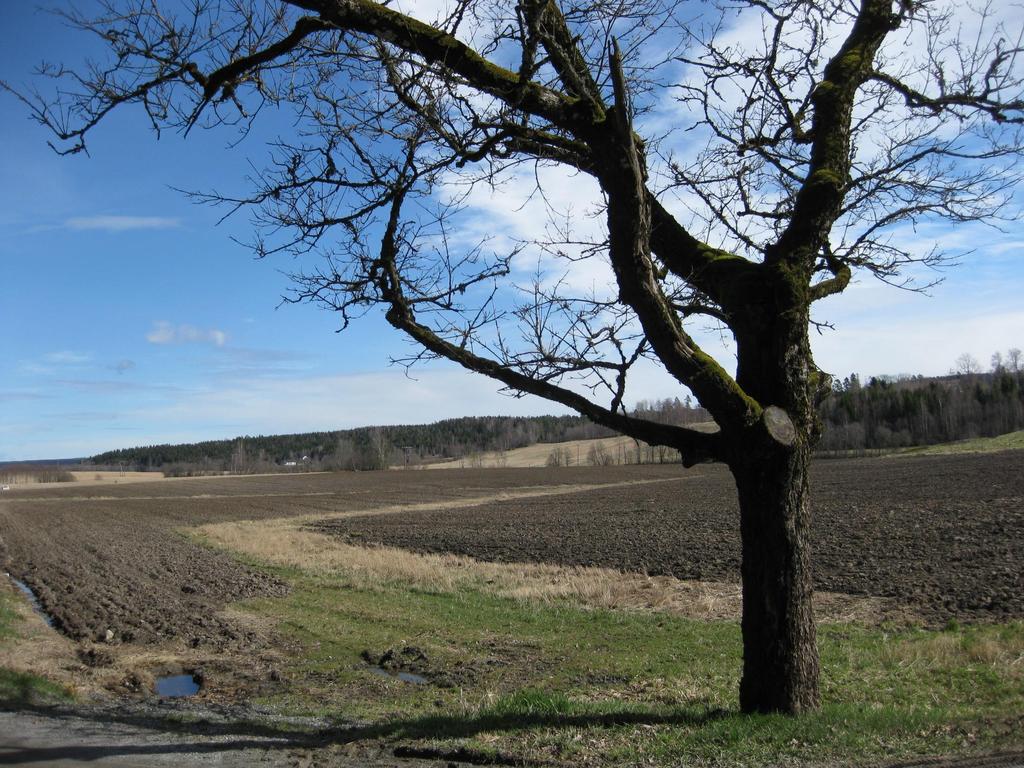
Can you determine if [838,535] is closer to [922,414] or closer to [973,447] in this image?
[973,447]

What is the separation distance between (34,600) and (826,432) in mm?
51389

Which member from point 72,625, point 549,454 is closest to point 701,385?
point 72,625

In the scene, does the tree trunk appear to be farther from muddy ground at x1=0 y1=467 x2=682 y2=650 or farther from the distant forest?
the distant forest

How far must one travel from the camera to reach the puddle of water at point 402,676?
10.4 metres

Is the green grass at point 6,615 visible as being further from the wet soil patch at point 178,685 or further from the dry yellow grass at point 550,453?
the dry yellow grass at point 550,453

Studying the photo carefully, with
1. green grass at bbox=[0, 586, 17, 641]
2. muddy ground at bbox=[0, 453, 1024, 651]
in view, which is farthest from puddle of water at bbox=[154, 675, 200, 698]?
green grass at bbox=[0, 586, 17, 641]

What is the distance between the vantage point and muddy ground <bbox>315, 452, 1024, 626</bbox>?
15703 millimetres

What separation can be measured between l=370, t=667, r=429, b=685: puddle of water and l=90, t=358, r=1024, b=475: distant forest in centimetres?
4283

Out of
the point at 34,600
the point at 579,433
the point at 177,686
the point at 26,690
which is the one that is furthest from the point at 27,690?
the point at 579,433

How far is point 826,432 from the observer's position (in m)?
57.1

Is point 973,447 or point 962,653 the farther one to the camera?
point 973,447

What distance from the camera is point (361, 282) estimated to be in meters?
7.08

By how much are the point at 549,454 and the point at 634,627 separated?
127 meters

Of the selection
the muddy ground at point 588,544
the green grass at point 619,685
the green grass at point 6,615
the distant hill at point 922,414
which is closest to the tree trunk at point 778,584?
the green grass at point 619,685
